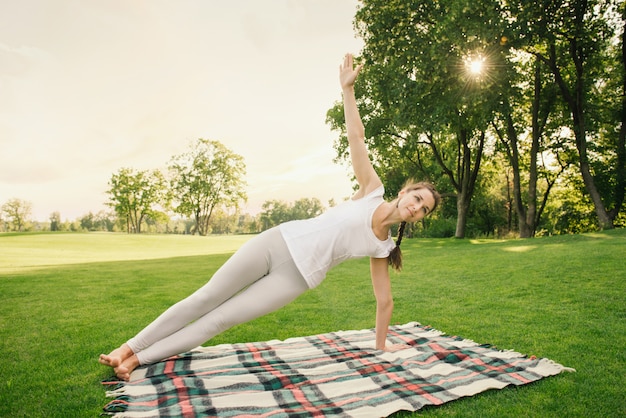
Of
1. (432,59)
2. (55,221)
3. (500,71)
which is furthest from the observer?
(55,221)

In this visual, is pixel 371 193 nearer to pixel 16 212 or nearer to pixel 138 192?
pixel 138 192

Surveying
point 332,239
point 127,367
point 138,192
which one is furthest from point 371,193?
point 138,192

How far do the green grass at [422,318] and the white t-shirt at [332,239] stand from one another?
1188 millimetres

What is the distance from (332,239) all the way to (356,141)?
0.84 meters

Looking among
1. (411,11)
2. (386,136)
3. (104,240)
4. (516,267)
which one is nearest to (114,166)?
(104,240)

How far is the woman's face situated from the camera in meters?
3.13

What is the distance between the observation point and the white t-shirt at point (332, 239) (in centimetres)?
306

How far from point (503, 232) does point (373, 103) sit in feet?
65.9

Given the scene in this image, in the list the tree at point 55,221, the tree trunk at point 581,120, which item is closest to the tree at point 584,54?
A: the tree trunk at point 581,120

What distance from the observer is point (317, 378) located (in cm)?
308

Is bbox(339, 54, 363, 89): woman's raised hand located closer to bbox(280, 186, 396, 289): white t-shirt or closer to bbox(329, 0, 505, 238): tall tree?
bbox(280, 186, 396, 289): white t-shirt

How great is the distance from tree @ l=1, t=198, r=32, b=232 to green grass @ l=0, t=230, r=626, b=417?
81.3m

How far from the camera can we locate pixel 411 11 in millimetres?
16203

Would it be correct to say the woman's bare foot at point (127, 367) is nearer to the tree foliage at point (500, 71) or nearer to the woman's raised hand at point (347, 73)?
the woman's raised hand at point (347, 73)
